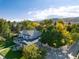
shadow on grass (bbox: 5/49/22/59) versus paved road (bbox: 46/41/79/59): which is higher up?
paved road (bbox: 46/41/79/59)

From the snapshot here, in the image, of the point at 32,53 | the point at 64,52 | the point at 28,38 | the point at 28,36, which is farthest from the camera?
the point at 28,36

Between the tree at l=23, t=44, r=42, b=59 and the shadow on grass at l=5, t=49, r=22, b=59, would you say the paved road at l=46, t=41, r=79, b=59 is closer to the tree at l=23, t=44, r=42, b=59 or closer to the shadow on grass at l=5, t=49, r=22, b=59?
the tree at l=23, t=44, r=42, b=59

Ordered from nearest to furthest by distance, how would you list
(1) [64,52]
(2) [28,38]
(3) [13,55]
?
(1) [64,52] < (3) [13,55] < (2) [28,38]

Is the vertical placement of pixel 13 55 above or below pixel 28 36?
below

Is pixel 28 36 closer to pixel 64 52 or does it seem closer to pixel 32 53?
pixel 64 52

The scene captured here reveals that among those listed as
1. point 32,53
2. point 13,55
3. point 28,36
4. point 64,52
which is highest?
point 28,36

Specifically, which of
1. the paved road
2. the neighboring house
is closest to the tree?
the paved road

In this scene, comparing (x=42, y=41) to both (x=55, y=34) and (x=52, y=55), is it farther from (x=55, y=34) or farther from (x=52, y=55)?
(x=52, y=55)

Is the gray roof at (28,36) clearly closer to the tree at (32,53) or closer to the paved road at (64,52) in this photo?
the paved road at (64,52)

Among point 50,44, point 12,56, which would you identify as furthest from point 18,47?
point 50,44

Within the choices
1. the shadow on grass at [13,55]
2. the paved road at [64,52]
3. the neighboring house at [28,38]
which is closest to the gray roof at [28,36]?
the neighboring house at [28,38]

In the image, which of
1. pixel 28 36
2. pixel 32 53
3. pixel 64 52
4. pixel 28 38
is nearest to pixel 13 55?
pixel 28 38
